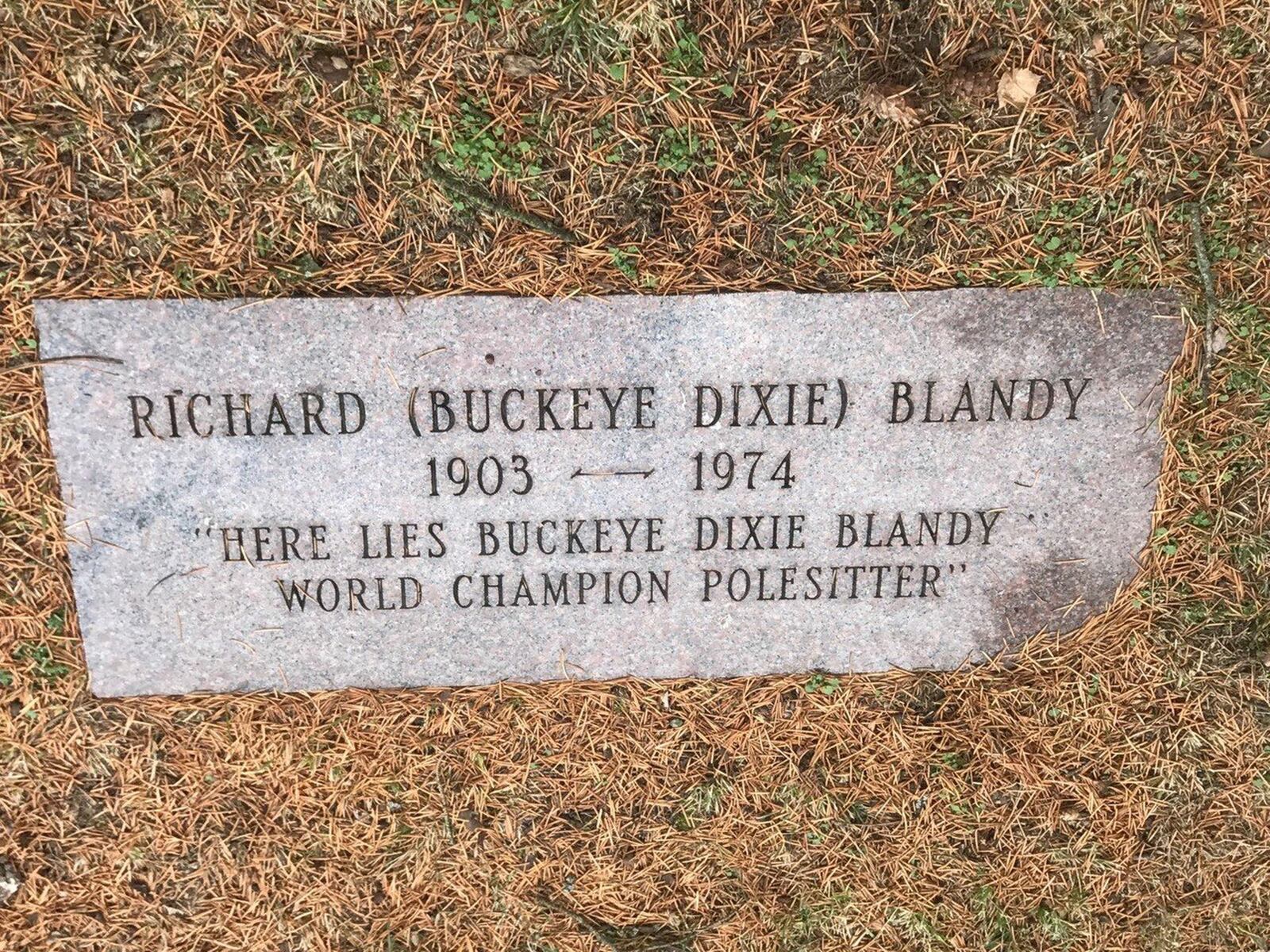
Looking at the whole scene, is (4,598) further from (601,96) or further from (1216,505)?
(1216,505)

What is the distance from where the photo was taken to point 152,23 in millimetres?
1798

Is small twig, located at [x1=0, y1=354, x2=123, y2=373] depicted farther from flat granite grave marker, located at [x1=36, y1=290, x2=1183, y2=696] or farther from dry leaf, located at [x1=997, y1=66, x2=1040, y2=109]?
dry leaf, located at [x1=997, y1=66, x2=1040, y2=109]

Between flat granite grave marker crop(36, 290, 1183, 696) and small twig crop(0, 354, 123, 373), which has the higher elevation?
small twig crop(0, 354, 123, 373)

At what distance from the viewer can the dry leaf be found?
6.21 feet

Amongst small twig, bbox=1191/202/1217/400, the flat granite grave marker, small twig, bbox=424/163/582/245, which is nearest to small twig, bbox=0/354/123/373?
the flat granite grave marker

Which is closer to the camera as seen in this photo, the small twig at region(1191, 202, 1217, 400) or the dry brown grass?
the dry brown grass

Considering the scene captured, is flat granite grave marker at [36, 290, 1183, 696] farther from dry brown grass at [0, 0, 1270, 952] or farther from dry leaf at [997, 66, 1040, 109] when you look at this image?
dry leaf at [997, 66, 1040, 109]

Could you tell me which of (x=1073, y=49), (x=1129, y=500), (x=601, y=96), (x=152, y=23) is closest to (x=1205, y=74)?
(x=1073, y=49)

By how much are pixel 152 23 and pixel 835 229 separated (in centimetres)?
166

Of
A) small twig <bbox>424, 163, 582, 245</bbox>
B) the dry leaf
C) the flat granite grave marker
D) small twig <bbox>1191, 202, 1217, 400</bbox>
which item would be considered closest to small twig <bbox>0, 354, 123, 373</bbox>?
the flat granite grave marker

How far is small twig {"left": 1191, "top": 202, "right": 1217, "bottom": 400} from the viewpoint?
1.95 m

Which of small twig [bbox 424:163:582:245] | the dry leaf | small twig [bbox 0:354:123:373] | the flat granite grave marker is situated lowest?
the flat granite grave marker

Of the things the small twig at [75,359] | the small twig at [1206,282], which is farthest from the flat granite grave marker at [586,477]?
the small twig at [1206,282]

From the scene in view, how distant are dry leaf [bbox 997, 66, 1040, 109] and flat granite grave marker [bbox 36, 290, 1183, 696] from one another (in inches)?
18.4
